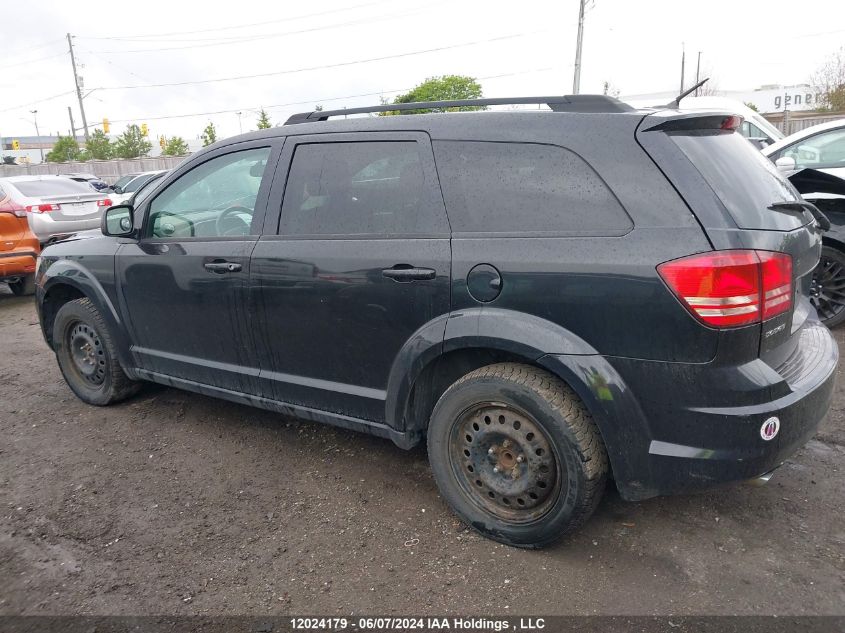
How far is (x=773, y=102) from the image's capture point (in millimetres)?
63594

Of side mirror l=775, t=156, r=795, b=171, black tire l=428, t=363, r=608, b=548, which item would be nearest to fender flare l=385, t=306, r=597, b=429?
black tire l=428, t=363, r=608, b=548

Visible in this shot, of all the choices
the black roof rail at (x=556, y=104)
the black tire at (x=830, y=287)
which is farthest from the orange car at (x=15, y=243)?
the black tire at (x=830, y=287)

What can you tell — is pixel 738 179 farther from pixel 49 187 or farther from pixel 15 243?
pixel 49 187

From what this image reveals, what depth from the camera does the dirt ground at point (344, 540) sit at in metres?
2.57

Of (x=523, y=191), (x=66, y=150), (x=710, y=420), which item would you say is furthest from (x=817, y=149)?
(x=66, y=150)

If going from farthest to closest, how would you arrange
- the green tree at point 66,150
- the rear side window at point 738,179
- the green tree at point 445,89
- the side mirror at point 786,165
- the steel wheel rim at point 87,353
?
the green tree at point 66,150
the green tree at point 445,89
the side mirror at point 786,165
the steel wheel rim at point 87,353
the rear side window at point 738,179

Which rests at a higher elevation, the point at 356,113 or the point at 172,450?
the point at 356,113

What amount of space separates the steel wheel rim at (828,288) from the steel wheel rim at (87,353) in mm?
5466

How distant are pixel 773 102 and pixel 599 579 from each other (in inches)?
2863

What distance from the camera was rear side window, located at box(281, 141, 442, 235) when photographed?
302cm

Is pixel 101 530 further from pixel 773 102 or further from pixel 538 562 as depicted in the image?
pixel 773 102

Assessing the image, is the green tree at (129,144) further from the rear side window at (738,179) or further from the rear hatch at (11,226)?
the rear side window at (738,179)

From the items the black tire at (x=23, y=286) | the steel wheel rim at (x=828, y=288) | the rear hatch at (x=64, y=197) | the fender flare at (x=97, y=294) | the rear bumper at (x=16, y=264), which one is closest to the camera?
the fender flare at (x=97, y=294)

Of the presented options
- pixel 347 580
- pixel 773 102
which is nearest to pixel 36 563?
pixel 347 580
